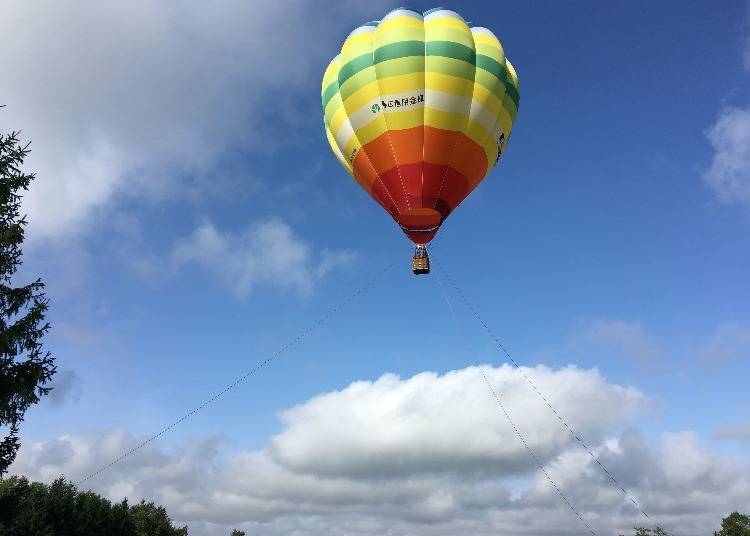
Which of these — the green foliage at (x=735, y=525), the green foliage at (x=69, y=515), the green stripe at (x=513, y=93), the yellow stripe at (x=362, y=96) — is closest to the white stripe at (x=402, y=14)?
the yellow stripe at (x=362, y=96)

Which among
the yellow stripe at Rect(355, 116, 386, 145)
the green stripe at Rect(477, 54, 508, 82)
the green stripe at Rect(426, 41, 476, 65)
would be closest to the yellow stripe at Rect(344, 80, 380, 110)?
the yellow stripe at Rect(355, 116, 386, 145)

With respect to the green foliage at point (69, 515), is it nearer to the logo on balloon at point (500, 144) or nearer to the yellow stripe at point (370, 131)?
the yellow stripe at point (370, 131)

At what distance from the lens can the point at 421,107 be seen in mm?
25516

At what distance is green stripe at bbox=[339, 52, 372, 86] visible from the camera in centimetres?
2622

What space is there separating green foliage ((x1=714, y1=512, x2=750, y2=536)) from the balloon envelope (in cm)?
7169

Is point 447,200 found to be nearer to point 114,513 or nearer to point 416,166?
point 416,166

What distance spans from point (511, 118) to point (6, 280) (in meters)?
23.6

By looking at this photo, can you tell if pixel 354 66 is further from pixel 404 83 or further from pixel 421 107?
pixel 421 107

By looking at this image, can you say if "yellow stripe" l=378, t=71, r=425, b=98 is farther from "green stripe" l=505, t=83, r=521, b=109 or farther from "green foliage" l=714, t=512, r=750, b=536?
"green foliage" l=714, t=512, r=750, b=536

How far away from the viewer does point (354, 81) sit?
2655cm

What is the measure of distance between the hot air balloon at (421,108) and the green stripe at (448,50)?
45 millimetres

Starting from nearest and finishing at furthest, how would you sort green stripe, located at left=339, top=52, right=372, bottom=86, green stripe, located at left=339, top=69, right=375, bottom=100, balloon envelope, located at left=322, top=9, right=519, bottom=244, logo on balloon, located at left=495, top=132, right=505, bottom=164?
balloon envelope, located at left=322, top=9, right=519, bottom=244, green stripe, located at left=339, top=69, right=375, bottom=100, green stripe, located at left=339, top=52, right=372, bottom=86, logo on balloon, located at left=495, top=132, right=505, bottom=164

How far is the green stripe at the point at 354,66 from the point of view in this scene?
86.0ft

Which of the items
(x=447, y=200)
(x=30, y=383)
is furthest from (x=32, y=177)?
(x=447, y=200)
